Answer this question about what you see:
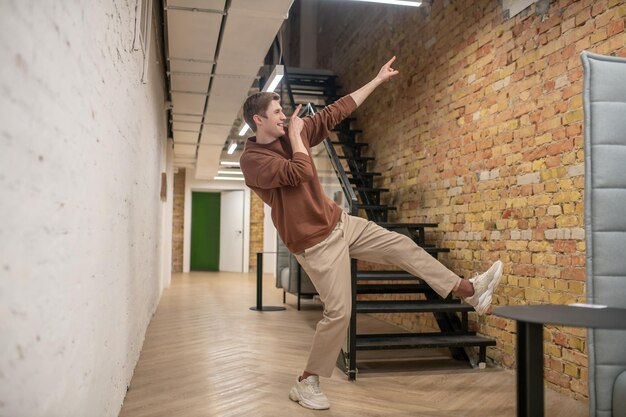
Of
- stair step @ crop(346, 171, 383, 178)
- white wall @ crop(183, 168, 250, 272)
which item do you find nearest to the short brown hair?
stair step @ crop(346, 171, 383, 178)

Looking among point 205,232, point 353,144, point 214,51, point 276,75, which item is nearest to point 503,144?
point 276,75

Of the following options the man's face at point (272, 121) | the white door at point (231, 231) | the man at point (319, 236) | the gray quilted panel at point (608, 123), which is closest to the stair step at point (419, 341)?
the man at point (319, 236)

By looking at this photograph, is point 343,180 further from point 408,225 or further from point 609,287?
point 609,287

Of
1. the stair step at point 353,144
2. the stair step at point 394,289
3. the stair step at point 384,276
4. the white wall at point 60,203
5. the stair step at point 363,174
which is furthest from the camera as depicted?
the stair step at point 353,144

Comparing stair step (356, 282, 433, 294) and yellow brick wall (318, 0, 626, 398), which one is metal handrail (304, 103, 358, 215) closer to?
stair step (356, 282, 433, 294)

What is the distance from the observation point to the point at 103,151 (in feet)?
6.33

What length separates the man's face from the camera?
2.88 metres

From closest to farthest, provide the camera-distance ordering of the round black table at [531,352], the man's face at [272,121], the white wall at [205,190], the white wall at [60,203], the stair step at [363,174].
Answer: the white wall at [60,203]
the round black table at [531,352]
the man's face at [272,121]
the stair step at [363,174]
the white wall at [205,190]

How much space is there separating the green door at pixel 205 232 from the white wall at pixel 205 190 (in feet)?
3.04

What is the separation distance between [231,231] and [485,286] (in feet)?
42.1

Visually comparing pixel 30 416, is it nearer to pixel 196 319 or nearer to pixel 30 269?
pixel 30 269

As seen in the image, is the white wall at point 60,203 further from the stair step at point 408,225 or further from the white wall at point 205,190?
the white wall at point 205,190

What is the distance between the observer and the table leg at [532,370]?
1370 millimetres

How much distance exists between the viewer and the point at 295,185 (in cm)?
270
